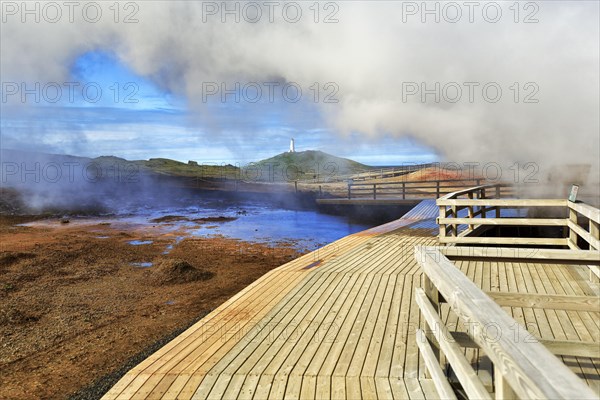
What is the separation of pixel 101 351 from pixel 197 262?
6062mm

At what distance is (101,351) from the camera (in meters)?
5.70

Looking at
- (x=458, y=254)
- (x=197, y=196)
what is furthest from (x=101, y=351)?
(x=197, y=196)

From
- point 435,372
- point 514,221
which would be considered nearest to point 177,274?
point 514,221

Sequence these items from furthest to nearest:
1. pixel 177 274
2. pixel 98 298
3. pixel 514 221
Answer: pixel 177 274
pixel 98 298
pixel 514 221

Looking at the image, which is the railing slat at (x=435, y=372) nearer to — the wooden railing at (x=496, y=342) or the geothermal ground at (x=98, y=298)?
the wooden railing at (x=496, y=342)

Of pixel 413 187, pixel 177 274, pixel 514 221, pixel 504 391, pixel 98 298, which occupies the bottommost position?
pixel 98 298

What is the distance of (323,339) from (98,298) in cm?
639

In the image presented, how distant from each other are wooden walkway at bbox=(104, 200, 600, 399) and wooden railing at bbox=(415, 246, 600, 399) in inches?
24.4

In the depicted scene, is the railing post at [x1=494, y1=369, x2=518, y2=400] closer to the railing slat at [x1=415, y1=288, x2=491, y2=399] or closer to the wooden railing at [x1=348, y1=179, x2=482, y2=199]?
the railing slat at [x1=415, y1=288, x2=491, y2=399]

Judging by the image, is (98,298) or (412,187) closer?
(98,298)

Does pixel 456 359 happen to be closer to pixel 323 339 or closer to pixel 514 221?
pixel 323 339

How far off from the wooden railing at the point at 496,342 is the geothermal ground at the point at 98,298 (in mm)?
3898

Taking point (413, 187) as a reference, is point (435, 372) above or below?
below

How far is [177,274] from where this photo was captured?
989 centimetres
